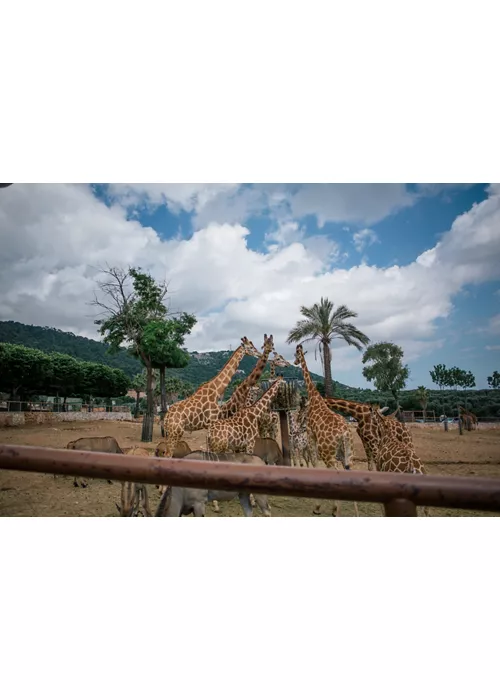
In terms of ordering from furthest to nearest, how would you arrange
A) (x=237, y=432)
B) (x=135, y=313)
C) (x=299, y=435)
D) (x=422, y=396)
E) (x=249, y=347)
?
(x=422, y=396) < (x=135, y=313) < (x=299, y=435) < (x=249, y=347) < (x=237, y=432)

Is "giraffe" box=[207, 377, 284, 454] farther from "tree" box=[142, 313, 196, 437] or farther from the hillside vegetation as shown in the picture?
the hillside vegetation

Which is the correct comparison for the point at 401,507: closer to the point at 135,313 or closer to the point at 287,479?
the point at 287,479

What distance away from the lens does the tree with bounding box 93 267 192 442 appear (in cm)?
794

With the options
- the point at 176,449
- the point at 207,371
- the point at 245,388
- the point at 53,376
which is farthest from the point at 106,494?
the point at 53,376

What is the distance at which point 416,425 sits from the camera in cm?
1252

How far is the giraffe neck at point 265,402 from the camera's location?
445cm

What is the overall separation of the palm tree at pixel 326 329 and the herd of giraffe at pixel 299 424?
4.30 m

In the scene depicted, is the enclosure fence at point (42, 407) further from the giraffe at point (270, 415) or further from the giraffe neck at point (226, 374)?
the giraffe neck at point (226, 374)

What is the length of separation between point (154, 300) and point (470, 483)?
26.8 ft

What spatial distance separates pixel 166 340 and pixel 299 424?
3795 millimetres

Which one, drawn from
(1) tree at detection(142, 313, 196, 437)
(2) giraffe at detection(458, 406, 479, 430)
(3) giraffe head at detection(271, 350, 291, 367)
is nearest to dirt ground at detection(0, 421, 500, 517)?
(3) giraffe head at detection(271, 350, 291, 367)

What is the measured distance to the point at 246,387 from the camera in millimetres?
5121

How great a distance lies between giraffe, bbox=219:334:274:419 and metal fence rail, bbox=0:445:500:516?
13.5 feet
